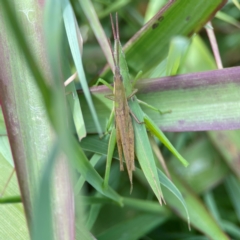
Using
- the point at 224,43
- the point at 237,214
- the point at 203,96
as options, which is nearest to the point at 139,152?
the point at 203,96

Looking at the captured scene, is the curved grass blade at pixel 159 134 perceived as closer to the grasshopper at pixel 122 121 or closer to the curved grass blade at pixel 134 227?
the grasshopper at pixel 122 121

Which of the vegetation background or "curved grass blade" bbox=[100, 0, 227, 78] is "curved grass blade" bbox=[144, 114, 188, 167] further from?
"curved grass blade" bbox=[100, 0, 227, 78]

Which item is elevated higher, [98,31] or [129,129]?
[98,31]

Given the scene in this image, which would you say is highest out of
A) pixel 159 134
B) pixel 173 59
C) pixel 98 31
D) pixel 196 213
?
pixel 98 31

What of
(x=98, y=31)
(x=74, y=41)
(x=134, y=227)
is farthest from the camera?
(x=134, y=227)

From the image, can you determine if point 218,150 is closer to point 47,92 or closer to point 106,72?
point 106,72

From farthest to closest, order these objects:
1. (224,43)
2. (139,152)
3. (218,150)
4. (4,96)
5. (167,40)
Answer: (224,43) < (218,150) < (167,40) < (139,152) < (4,96)

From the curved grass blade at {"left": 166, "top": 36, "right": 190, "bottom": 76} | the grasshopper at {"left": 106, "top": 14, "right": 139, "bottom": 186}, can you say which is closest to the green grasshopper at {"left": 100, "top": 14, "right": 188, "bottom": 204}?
the grasshopper at {"left": 106, "top": 14, "right": 139, "bottom": 186}

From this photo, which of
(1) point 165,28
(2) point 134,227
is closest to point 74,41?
(1) point 165,28

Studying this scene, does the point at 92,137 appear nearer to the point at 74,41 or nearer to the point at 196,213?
the point at 74,41
